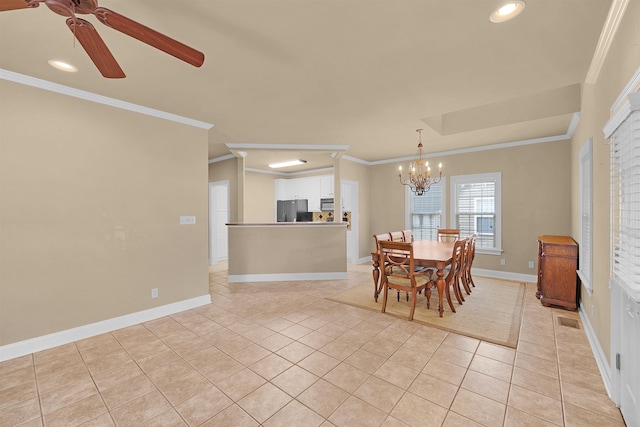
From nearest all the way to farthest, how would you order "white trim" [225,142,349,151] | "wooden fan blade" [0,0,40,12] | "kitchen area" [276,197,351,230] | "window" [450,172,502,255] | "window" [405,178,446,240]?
"wooden fan blade" [0,0,40,12] → "white trim" [225,142,349,151] → "window" [450,172,502,255] → "window" [405,178,446,240] → "kitchen area" [276,197,351,230]

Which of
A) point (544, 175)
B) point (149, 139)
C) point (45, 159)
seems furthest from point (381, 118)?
point (45, 159)

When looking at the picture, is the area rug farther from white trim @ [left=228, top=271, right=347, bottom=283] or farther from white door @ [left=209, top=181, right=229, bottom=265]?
white door @ [left=209, top=181, right=229, bottom=265]

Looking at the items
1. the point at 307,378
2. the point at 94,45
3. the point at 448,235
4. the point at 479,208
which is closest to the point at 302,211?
the point at 448,235

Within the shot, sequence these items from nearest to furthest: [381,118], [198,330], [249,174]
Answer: [198,330]
[381,118]
[249,174]

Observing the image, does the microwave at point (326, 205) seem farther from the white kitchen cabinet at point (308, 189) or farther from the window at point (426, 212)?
the window at point (426, 212)

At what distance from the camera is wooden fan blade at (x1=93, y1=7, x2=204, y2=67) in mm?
1264

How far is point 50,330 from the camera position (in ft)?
8.64

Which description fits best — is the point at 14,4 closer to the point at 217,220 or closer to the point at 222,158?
the point at 222,158

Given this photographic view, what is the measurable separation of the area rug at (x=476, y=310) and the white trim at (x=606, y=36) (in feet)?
8.43

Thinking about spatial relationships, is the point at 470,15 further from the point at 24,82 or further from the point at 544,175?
the point at 544,175

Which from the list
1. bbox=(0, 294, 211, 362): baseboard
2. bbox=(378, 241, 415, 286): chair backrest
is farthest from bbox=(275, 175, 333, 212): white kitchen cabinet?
bbox=(0, 294, 211, 362): baseboard

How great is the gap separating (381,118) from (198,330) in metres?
3.48

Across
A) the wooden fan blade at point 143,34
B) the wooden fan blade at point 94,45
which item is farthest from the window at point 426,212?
the wooden fan blade at point 94,45

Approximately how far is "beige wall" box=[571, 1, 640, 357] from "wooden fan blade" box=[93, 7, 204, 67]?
2430 mm
